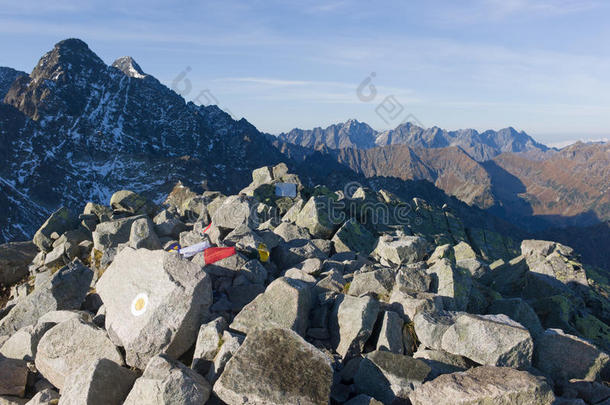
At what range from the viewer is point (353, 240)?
19750 millimetres

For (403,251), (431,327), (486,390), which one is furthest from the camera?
(403,251)

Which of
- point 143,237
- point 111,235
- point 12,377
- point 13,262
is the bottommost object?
point 13,262

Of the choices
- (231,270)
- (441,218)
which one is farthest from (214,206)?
(441,218)

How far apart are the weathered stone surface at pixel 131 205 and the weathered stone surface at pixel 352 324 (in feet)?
67.7

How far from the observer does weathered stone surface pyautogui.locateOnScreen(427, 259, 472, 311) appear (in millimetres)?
11156

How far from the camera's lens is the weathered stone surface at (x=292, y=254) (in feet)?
48.7

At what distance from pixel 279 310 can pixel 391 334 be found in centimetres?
276

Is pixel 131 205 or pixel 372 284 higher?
pixel 131 205

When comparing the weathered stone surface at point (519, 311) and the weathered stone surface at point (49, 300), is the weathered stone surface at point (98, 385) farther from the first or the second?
the weathered stone surface at point (519, 311)

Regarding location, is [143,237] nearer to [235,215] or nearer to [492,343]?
[235,215]

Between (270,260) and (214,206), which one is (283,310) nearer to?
(270,260)

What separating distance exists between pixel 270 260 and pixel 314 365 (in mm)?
7543

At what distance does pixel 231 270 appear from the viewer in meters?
12.2

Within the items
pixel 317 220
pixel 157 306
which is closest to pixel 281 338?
pixel 157 306
